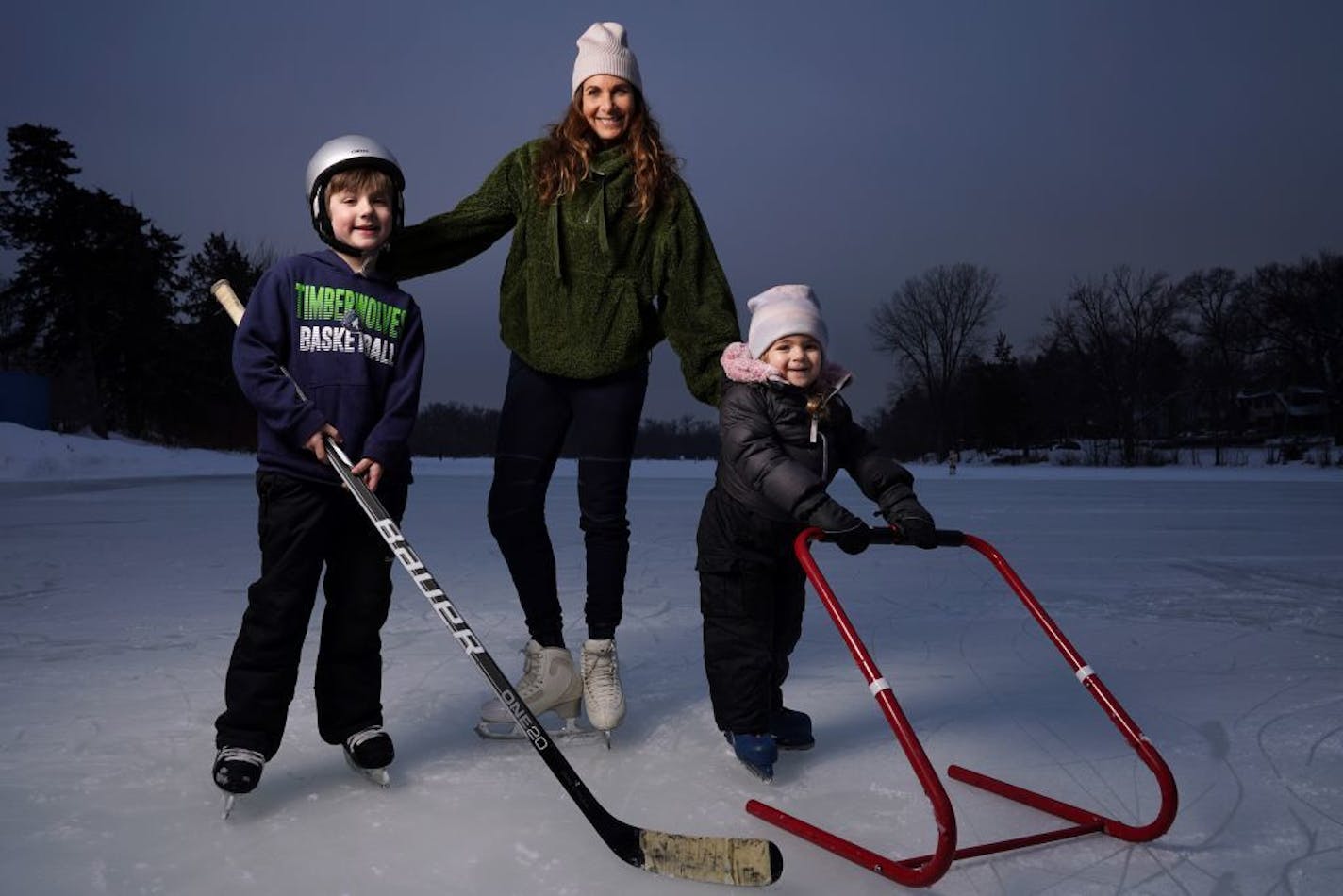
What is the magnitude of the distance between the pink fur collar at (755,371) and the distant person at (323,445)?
703 millimetres

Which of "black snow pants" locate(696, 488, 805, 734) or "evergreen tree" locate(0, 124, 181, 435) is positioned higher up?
"evergreen tree" locate(0, 124, 181, 435)

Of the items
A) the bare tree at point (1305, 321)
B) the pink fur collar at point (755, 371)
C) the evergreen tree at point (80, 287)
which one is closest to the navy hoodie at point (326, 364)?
the pink fur collar at point (755, 371)

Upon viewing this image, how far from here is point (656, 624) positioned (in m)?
3.82

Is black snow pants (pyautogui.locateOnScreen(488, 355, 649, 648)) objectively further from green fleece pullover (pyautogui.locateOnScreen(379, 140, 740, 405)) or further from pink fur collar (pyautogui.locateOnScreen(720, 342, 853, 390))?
pink fur collar (pyautogui.locateOnScreen(720, 342, 853, 390))

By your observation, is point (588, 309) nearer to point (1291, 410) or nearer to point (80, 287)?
point (80, 287)

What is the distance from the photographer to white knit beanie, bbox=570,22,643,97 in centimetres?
244

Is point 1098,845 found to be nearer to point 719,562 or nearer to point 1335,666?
point 719,562

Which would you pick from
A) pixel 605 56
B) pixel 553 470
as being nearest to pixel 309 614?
pixel 553 470

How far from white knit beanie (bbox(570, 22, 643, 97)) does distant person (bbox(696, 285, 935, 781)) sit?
0.68m

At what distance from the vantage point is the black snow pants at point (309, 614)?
202 centimetres

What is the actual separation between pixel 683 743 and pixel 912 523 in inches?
36.0

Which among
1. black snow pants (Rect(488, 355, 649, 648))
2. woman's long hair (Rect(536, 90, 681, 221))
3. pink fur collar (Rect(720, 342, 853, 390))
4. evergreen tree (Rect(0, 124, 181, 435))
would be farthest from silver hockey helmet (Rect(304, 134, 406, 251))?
evergreen tree (Rect(0, 124, 181, 435))

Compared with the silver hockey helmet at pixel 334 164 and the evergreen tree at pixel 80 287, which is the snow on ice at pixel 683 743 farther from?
the evergreen tree at pixel 80 287

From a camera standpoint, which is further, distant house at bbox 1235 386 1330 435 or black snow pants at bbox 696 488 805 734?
distant house at bbox 1235 386 1330 435
